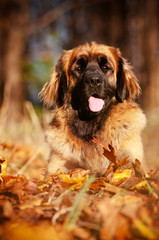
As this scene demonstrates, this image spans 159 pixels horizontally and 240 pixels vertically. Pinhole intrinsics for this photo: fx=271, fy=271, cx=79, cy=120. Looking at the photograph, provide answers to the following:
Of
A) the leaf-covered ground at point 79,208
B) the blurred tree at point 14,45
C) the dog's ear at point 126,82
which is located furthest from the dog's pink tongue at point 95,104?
the blurred tree at point 14,45

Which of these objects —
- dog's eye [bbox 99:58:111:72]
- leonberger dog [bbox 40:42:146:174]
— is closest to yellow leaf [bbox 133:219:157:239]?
leonberger dog [bbox 40:42:146:174]

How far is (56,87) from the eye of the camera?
12.2 ft

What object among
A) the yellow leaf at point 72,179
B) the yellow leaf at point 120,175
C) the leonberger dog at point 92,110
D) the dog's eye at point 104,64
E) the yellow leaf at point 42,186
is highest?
the dog's eye at point 104,64

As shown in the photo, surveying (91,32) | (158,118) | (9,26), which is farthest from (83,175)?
(91,32)

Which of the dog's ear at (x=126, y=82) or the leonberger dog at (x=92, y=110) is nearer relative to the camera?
the leonberger dog at (x=92, y=110)

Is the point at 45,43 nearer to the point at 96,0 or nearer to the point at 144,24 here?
the point at 96,0

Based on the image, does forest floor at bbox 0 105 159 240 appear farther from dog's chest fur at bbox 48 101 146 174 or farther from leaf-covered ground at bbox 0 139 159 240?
dog's chest fur at bbox 48 101 146 174

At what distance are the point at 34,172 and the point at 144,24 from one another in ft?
24.1

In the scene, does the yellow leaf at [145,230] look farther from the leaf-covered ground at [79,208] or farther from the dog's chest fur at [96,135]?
the dog's chest fur at [96,135]

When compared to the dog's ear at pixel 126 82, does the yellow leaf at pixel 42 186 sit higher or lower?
lower

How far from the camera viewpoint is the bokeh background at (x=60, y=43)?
7.11m

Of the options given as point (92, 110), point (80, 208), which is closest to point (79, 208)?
point (80, 208)

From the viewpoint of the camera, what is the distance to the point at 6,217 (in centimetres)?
156

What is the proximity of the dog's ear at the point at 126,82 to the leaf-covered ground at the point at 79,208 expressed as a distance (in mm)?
→ 1374
